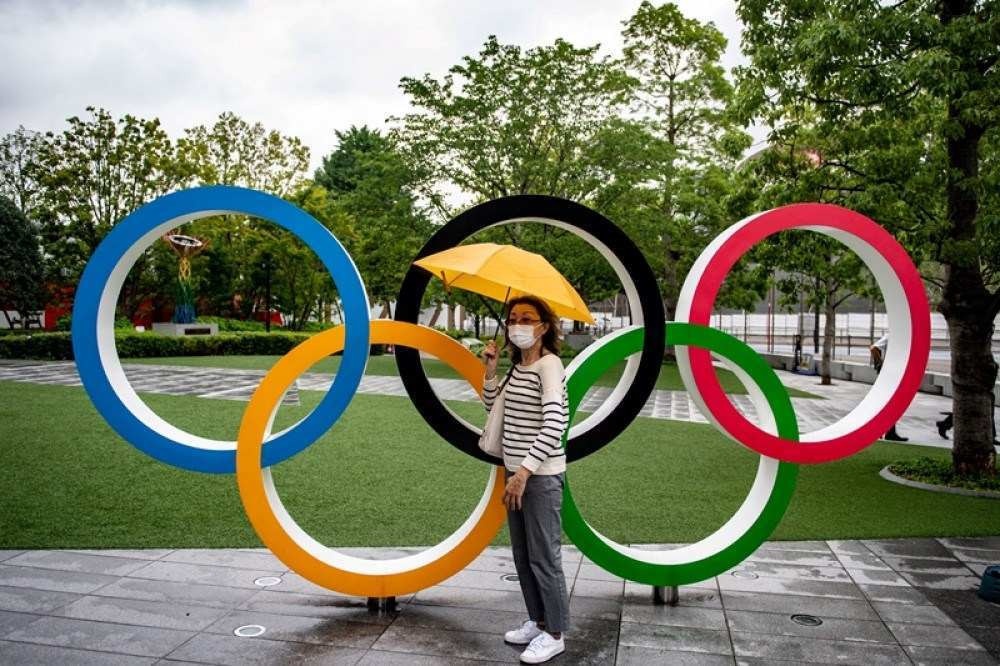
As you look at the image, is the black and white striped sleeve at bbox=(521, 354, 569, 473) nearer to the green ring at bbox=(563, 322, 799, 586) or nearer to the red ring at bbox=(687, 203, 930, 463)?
the green ring at bbox=(563, 322, 799, 586)

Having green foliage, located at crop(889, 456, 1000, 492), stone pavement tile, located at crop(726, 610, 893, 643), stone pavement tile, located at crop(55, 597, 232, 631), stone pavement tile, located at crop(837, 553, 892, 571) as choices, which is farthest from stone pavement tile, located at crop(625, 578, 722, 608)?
green foliage, located at crop(889, 456, 1000, 492)

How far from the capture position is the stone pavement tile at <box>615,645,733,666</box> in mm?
4785

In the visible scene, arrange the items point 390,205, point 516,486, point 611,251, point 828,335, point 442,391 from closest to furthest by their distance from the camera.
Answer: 1. point 516,486
2. point 611,251
3. point 442,391
4. point 390,205
5. point 828,335

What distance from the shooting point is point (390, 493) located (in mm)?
9242

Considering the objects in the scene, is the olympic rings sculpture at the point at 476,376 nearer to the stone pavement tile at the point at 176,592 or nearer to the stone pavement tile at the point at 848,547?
the stone pavement tile at the point at 176,592

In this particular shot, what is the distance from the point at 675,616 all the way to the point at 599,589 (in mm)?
745

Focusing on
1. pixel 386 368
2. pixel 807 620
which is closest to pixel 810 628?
pixel 807 620

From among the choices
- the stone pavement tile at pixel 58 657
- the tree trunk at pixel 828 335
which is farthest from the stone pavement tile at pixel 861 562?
the tree trunk at pixel 828 335

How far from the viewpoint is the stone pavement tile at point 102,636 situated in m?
4.85

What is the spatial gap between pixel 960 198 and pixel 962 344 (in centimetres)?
199

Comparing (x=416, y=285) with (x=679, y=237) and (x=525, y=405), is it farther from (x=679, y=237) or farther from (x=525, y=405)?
(x=679, y=237)

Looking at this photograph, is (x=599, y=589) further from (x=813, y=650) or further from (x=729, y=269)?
(x=729, y=269)

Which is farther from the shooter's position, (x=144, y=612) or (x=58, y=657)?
(x=144, y=612)

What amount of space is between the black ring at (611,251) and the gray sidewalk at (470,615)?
50.1 inches
